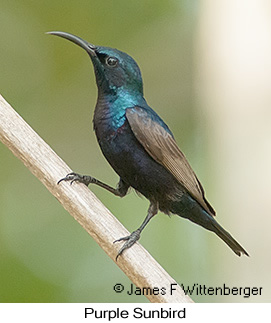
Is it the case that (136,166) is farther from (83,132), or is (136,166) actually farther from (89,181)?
(83,132)

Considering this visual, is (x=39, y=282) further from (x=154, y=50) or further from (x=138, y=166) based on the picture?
(x=154, y=50)

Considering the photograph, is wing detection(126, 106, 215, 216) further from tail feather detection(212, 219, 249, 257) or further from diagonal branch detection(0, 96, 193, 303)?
diagonal branch detection(0, 96, 193, 303)

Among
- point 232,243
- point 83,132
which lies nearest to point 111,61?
point 232,243

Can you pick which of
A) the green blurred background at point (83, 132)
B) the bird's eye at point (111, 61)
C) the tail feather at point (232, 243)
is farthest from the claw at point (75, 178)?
the green blurred background at point (83, 132)

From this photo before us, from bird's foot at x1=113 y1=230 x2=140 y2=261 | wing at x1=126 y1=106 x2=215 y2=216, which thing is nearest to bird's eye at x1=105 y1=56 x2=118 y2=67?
wing at x1=126 y1=106 x2=215 y2=216

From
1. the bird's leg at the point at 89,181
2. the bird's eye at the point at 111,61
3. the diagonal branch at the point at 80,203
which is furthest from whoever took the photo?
the bird's eye at the point at 111,61

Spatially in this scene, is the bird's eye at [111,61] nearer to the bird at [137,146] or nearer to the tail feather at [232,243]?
the bird at [137,146]
